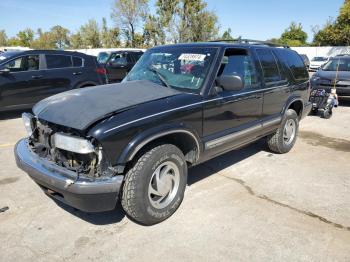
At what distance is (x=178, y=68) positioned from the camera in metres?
4.23

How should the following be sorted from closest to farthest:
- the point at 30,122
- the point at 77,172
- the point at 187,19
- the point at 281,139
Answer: the point at 77,172 → the point at 30,122 → the point at 281,139 → the point at 187,19

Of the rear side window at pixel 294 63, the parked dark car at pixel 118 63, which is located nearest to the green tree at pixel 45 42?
the parked dark car at pixel 118 63

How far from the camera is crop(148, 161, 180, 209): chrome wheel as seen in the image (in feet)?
11.4

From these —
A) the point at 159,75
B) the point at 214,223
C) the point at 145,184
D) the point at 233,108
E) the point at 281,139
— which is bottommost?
the point at 214,223

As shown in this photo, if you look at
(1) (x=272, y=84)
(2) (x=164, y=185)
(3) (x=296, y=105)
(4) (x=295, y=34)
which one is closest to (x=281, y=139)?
(3) (x=296, y=105)

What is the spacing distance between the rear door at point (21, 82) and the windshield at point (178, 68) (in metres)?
4.84

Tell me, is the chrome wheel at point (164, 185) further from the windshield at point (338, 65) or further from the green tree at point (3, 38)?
Answer: the green tree at point (3, 38)

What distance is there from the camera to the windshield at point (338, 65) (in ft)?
36.8

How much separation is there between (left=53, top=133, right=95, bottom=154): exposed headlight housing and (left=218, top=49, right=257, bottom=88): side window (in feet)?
6.33

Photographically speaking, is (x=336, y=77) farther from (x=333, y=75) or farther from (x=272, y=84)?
(x=272, y=84)

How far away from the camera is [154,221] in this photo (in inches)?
137

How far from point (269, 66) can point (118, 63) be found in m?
10.9

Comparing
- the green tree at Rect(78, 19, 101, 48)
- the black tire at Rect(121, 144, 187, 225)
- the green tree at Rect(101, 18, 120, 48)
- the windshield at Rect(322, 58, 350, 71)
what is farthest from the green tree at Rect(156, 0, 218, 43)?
the black tire at Rect(121, 144, 187, 225)

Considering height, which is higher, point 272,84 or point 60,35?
point 60,35
